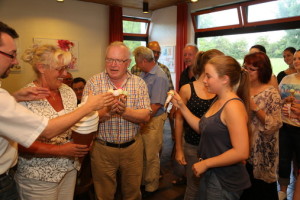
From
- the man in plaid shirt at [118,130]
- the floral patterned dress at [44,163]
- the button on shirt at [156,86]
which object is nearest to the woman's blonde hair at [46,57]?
the floral patterned dress at [44,163]

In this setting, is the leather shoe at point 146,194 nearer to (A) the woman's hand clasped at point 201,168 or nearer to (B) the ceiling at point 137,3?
(A) the woman's hand clasped at point 201,168

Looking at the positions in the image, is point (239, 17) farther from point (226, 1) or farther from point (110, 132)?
point (110, 132)

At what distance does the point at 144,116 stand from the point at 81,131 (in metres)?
0.73

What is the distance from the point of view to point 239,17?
5.46m

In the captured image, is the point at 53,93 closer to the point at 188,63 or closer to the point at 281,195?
the point at 188,63

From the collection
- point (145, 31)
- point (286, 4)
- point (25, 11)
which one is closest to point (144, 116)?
point (286, 4)

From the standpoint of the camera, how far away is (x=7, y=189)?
1.28 meters

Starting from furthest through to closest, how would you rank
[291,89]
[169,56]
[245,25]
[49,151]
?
[169,56] → [245,25] → [291,89] → [49,151]

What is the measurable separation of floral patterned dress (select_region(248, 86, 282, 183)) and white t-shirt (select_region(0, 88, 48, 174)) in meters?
1.94

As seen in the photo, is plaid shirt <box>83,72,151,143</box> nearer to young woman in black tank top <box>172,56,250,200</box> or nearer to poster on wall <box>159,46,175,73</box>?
young woman in black tank top <box>172,56,250,200</box>

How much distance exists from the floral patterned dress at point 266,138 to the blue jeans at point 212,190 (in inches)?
35.3

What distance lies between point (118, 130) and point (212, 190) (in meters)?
0.95

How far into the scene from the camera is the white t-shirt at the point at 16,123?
1.06 m

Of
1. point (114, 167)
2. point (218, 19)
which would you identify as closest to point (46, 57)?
point (114, 167)
